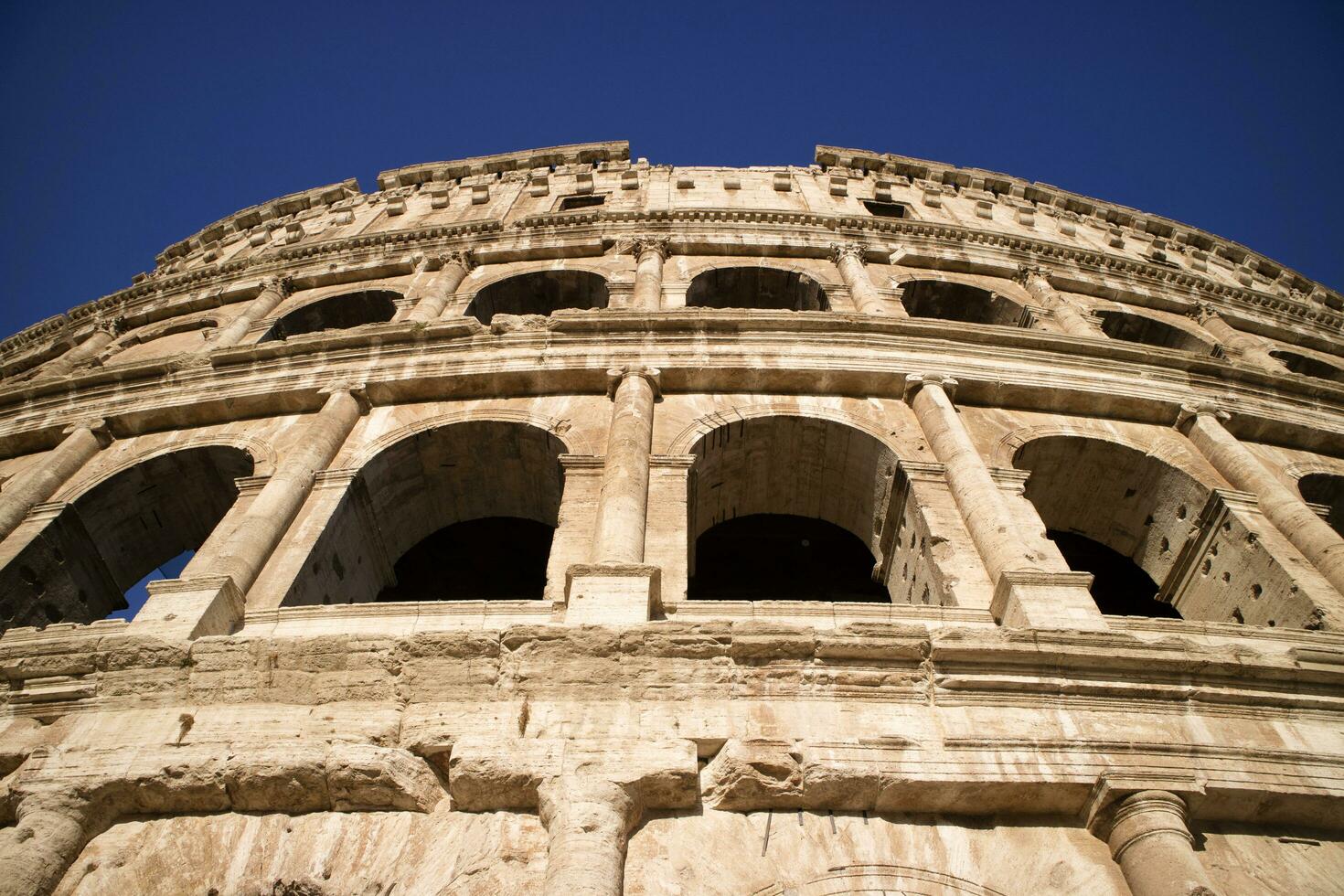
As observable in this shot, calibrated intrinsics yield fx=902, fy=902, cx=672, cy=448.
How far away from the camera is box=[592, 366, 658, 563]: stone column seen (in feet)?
24.3

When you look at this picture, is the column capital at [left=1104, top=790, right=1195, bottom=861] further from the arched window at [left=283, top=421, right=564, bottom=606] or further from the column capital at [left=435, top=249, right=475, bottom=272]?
the column capital at [left=435, top=249, right=475, bottom=272]

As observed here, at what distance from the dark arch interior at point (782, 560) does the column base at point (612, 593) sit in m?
4.69

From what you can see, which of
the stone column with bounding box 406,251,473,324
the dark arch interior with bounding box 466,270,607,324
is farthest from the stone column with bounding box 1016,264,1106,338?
the stone column with bounding box 406,251,473,324

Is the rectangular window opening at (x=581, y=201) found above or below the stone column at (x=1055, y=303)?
above

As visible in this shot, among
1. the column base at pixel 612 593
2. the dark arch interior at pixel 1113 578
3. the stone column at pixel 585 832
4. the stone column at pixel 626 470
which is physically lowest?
the stone column at pixel 585 832

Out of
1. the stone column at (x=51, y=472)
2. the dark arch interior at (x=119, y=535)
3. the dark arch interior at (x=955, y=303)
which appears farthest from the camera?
the dark arch interior at (x=955, y=303)

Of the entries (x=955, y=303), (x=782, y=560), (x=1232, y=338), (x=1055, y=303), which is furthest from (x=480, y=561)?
(x=1232, y=338)

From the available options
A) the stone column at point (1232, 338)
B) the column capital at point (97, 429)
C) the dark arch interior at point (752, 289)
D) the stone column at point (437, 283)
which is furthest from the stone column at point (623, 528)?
the stone column at point (1232, 338)

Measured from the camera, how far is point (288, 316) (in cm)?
1446

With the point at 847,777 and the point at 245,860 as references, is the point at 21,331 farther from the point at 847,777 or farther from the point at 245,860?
the point at 847,777

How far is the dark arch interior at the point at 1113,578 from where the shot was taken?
11.5 m

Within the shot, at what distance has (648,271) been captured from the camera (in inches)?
522

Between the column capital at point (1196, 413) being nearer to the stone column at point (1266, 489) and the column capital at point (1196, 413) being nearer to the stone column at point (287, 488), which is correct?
the stone column at point (1266, 489)

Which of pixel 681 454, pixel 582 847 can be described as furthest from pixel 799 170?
pixel 582 847
